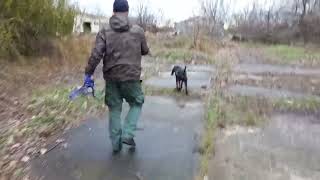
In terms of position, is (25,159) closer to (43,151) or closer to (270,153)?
(43,151)

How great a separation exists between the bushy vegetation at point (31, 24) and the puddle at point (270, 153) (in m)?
6.57

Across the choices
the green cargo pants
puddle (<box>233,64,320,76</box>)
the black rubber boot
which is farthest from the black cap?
puddle (<box>233,64,320,76</box>)

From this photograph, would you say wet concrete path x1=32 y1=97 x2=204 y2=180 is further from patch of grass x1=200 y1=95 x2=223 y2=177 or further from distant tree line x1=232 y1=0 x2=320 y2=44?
distant tree line x1=232 y1=0 x2=320 y2=44

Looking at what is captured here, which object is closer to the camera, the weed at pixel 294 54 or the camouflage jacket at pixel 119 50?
the camouflage jacket at pixel 119 50

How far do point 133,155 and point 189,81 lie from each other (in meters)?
6.39

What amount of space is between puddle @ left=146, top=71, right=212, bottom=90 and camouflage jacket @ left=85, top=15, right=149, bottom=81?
524 cm

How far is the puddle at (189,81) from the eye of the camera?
35.2 feet

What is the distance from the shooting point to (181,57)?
18.9 metres

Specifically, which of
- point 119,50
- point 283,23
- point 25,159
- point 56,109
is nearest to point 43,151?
point 25,159

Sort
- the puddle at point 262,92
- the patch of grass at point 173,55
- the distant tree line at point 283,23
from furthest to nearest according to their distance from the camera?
the distant tree line at point 283,23 → the patch of grass at point 173,55 → the puddle at point 262,92

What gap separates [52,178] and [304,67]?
14.3 meters

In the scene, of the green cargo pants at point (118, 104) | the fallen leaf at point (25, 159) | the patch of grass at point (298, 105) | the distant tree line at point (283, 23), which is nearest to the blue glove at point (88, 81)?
the green cargo pants at point (118, 104)

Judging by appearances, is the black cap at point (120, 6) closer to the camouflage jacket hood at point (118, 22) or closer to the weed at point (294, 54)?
the camouflage jacket hood at point (118, 22)

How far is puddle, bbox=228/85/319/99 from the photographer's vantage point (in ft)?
32.6
